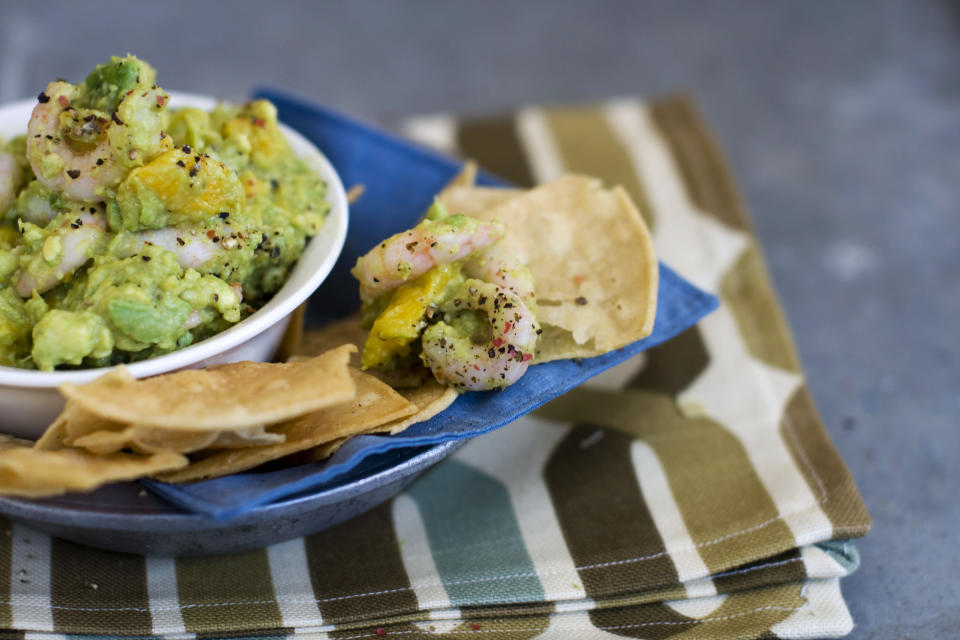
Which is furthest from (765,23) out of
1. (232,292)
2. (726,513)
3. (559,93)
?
(232,292)

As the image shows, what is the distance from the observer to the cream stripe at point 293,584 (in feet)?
5.89

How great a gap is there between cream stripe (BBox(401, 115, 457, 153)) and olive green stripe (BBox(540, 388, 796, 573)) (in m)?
1.33

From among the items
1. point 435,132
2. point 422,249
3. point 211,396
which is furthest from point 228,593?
point 435,132

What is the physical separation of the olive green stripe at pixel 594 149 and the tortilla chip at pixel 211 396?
1.65m

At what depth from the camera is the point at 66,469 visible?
147cm

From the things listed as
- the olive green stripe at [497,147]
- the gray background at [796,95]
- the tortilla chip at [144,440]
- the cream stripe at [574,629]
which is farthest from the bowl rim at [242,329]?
the gray background at [796,95]

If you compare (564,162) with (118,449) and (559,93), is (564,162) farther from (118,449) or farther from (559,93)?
(118,449)

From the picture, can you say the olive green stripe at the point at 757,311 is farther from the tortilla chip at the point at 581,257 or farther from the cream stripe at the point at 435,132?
the cream stripe at the point at 435,132

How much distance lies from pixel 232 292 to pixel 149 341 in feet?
0.59

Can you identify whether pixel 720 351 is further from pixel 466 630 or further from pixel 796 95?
pixel 796 95

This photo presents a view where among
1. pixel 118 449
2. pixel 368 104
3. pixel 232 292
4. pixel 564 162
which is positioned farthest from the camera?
pixel 368 104

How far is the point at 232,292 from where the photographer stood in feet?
5.68

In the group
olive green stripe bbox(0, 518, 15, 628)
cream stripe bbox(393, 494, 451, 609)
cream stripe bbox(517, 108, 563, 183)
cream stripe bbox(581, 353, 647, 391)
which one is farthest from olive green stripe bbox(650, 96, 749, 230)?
olive green stripe bbox(0, 518, 15, 628)

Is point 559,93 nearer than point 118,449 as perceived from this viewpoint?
No
